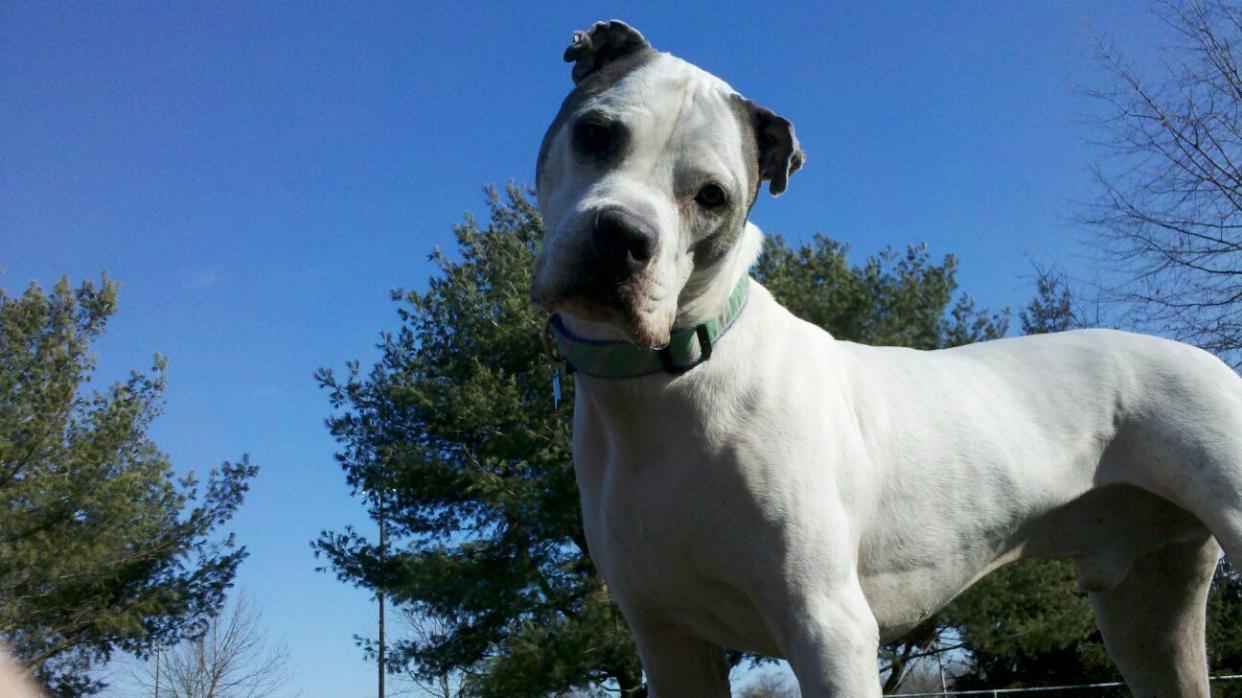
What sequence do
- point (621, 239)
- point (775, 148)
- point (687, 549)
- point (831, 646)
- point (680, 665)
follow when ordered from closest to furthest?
1. point (621, 239)
2. point (831, 646)
3. point (687, 549)
4. point (775, 148)
5. point (680, 665)

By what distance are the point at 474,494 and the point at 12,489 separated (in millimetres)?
7710

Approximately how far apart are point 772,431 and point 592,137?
93cm

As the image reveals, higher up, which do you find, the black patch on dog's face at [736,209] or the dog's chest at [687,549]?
the black patch on dog's face at [736,209]

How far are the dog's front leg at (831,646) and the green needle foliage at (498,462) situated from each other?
1605 centimetres

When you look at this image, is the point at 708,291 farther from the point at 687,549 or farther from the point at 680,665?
the point at 680,665

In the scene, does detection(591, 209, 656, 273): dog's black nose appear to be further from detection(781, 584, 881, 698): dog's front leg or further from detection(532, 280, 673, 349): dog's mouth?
detection(781, 584, 881, 698): dog's front leg

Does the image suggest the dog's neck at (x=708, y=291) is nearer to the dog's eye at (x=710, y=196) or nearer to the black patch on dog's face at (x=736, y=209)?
the black patch on dog's face at (x=736, y=209)

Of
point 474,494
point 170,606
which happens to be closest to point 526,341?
point 474,494

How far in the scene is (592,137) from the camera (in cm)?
269

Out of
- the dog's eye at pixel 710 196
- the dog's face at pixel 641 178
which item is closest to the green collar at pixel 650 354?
the dog's face at pixel 641 178

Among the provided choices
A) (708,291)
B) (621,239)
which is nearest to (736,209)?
(708,291)

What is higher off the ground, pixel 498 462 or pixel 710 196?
pixel 498 462

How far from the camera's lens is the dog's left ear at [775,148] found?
3.00 metres

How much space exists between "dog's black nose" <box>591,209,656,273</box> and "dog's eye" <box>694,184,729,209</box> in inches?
12.1
